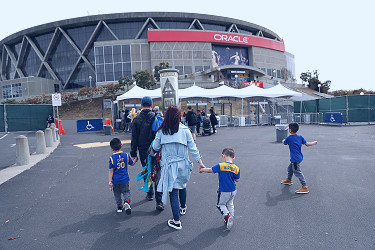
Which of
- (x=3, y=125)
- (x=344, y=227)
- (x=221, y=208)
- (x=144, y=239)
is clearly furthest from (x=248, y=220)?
(x=3, y=125)

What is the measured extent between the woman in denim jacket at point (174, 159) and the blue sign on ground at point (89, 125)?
62.5 feet

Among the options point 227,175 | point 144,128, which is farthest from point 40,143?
point 227,175

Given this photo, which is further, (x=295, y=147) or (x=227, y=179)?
(x=295, y=147)

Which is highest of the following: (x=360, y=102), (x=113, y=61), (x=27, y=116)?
(x=113, y=61)

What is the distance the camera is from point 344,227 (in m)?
4.02

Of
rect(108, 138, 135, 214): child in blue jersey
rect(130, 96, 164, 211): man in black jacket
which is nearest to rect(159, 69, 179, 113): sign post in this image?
rect(130, 96, 164, 211): man in black jacket

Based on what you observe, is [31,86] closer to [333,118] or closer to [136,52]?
[136,52]

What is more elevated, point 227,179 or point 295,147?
point 295,147

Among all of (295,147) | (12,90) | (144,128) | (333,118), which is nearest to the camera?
(144,128)

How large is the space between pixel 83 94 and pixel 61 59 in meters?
21.6

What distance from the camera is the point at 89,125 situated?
22156 mm

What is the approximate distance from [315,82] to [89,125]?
56093 mm

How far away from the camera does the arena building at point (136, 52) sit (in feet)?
176

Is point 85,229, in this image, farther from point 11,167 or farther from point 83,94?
point 83,94
